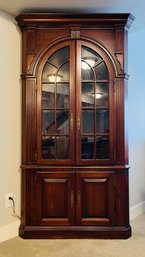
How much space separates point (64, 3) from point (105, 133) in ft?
4.40

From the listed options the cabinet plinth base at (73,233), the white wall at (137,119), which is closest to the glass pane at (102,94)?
the white wall at (137,119)

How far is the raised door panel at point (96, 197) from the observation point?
2854 mm

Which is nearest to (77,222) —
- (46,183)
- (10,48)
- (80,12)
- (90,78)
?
(46,183)

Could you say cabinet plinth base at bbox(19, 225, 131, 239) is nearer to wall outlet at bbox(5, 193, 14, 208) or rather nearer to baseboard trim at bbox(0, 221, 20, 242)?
baseboard trim at bbox(0, 221, 20, 242)

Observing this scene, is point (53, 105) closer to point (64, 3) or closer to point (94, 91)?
point (94, 91)

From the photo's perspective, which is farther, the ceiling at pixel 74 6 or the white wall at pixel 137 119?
the white wall at pixel 137 119

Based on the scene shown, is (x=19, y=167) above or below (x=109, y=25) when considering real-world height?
below

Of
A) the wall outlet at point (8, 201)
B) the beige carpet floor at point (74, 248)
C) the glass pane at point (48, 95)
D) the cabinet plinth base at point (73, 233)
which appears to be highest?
the glass pane at point (48, 95)

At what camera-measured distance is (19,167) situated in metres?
2.96

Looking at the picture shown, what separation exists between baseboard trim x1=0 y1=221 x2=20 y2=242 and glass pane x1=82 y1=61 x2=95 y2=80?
1682 mm

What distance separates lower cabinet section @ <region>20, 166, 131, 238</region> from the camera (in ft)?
9.34

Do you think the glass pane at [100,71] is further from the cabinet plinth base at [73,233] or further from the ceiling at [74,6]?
the cabinet plinth base at [73,233]

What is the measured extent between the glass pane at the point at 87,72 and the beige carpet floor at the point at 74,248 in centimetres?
166

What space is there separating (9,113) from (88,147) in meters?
0.90
